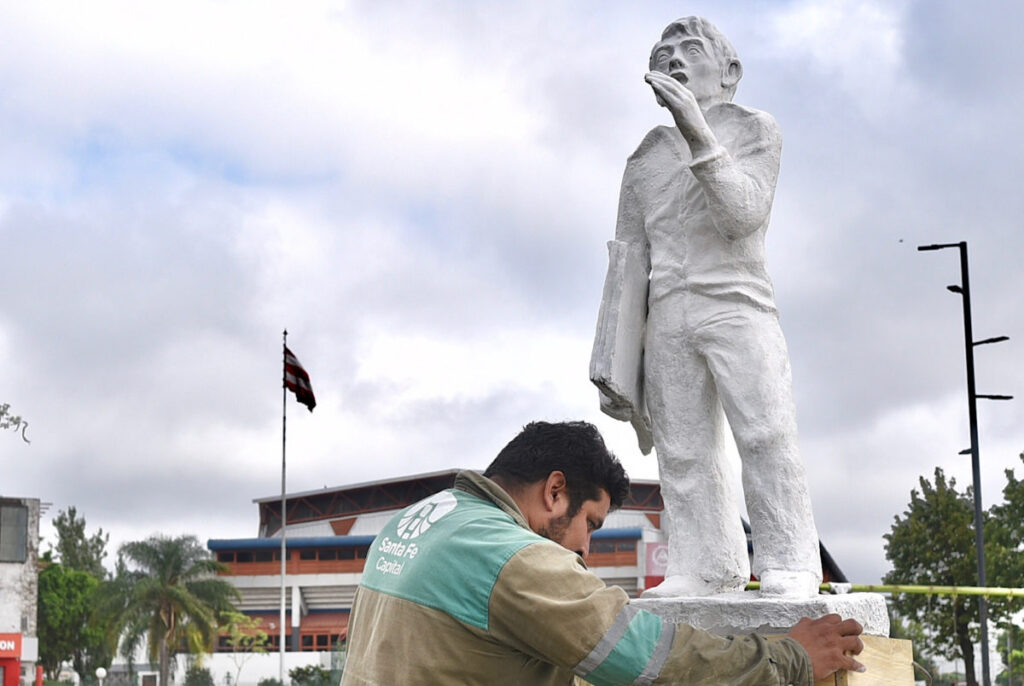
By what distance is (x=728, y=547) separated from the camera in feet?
16.1

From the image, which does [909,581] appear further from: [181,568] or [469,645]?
[181,568]

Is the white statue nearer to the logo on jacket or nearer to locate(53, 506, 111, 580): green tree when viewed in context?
the logo on jacket

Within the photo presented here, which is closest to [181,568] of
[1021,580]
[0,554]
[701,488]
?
[0,554]

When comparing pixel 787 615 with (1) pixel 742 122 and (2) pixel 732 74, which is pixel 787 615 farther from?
(2) pixel 732 74

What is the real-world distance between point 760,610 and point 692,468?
83cm

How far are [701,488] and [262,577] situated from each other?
55657 mm

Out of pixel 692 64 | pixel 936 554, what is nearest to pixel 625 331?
pixel 692 64

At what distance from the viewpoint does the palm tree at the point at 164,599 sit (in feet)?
140

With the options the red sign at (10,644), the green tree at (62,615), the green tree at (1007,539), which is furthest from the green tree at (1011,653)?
the green tree at (62,615)

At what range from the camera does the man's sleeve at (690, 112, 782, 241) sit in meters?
4.85

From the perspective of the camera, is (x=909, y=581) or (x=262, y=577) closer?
(x=909, y=581)

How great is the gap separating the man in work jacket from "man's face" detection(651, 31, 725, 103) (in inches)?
94.0

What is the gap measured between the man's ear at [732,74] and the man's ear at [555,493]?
8.64 ft

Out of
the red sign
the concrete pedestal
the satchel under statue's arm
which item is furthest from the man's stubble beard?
the red sign
